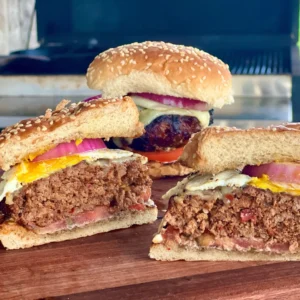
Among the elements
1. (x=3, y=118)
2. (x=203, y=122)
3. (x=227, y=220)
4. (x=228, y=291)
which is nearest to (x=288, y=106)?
(x=203, y=122)

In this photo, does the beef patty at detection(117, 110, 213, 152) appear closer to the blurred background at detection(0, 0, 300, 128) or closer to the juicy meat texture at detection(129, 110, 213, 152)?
the juicy meat texture at detection(129, 110, 213, 152)

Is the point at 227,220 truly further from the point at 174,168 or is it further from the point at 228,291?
the point at 174,168

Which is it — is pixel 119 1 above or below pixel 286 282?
above

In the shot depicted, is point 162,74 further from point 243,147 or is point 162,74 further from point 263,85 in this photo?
point 263,85

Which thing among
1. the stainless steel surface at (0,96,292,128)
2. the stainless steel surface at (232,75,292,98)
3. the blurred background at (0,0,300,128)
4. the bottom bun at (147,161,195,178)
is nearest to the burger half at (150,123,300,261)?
the bottom bun at (147,161,195,178)

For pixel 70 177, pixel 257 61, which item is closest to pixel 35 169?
pixel 70 177
